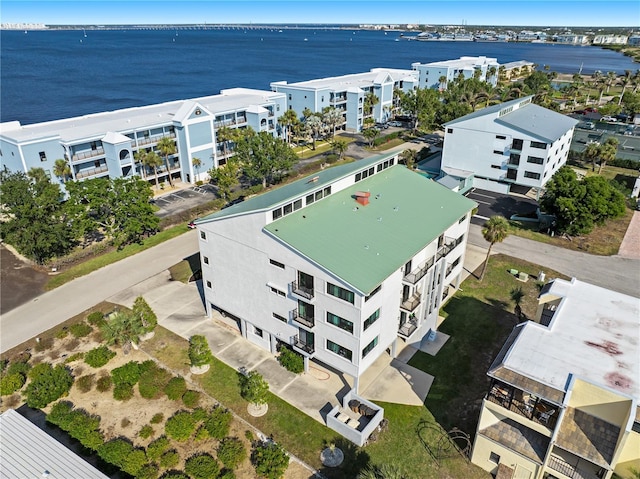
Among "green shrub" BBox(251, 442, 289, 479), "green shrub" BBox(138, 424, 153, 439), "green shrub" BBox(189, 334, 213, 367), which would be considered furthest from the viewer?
"green shrub" BBox(189, 334, 213, 367)

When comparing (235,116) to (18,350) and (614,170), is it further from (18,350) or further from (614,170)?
(614,170)

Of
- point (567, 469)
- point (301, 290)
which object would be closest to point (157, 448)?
point (301, 290)

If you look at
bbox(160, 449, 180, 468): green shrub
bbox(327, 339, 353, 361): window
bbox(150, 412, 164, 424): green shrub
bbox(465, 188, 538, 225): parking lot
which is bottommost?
bbox(150, 412, 164, 424): green shrub

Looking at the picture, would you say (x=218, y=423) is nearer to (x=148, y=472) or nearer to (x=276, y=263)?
(x=148, y=472)

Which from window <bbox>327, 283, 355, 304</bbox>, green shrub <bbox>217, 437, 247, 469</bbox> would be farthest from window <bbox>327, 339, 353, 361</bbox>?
green shrub <bbox>217, 437, 247, 469</bbox>

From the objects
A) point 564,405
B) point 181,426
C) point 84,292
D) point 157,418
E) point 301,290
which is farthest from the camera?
point 84,292

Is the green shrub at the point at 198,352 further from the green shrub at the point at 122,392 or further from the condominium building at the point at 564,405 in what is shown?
the condominium building at the point at 564,405

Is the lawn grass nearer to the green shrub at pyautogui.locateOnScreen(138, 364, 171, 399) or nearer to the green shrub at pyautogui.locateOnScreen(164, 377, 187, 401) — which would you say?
the green shrub at pyautogui.locateOnScreen(138, 364, 171, 399)
